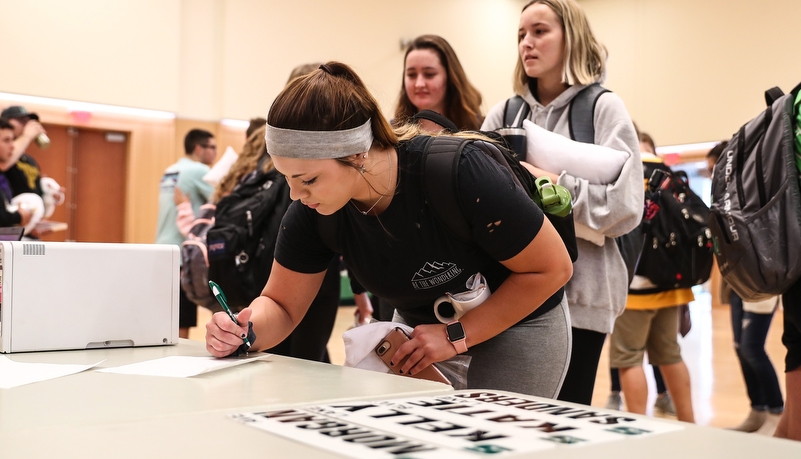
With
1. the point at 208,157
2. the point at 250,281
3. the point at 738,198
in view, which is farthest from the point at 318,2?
the point at 738,198

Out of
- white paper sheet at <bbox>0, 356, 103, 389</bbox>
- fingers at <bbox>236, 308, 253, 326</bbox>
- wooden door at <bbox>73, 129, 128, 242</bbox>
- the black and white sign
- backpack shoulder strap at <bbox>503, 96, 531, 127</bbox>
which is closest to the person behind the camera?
the black and white sign

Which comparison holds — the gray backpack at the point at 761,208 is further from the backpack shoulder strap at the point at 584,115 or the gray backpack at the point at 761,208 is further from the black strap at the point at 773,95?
the backpack shoulder strap at the point at 584,115

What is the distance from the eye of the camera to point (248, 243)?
2.55 m

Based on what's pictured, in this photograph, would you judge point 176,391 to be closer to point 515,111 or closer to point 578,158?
point 578,158

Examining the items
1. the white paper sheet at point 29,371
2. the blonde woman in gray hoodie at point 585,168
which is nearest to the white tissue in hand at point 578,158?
the blonde woman in gray hoodie at point 585,168

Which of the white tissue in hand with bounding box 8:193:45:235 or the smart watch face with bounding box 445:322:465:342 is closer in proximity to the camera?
the smart watch face with bounding box 445:322:465:342

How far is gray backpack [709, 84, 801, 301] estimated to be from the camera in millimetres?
1861

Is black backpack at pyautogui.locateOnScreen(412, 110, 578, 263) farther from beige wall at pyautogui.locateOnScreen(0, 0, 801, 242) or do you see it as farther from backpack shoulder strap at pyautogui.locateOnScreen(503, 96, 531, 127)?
beige wall at pyautogui.locateOnScreen(0, 0, 801, 242)

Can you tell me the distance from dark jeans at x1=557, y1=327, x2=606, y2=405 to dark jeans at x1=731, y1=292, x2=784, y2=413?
1.82 meters

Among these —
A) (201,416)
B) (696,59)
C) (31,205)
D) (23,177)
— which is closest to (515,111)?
(201,416)

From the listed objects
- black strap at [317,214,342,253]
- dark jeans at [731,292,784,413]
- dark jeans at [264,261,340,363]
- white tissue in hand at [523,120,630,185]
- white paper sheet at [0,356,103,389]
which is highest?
white tissue in hand at [523,120,630,185]

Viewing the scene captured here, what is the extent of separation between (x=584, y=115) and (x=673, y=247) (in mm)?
1297

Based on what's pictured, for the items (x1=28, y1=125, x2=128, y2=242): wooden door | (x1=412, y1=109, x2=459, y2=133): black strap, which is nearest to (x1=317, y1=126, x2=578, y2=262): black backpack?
(x1=412, y1=109, x2=459, y2=133): black strap

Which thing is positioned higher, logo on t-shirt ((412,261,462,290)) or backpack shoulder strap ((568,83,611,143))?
backpack shoulder strap ((568,83,611,143))
